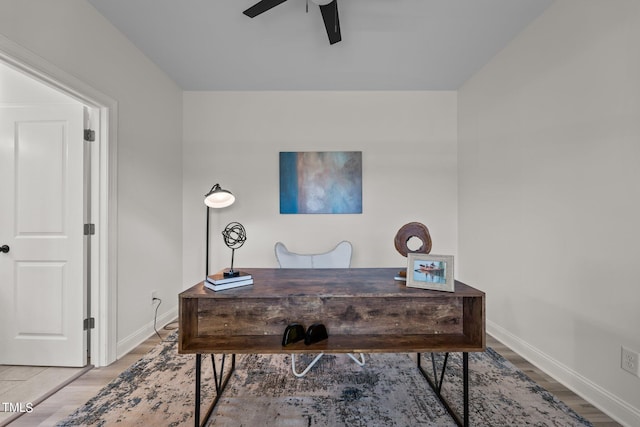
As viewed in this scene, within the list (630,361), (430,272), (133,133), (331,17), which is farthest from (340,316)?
(133,133)

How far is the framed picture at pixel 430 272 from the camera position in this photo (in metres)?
1.46

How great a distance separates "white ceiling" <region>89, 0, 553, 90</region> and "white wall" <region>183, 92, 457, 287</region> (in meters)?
0.21

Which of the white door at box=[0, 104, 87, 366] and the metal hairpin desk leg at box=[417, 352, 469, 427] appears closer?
the metal hairpin desk leg at box=[417, 352, 469, 427]

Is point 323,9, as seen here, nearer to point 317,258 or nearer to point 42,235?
point 317,258

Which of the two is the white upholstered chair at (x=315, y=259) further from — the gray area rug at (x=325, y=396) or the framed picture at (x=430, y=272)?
the framed picture at (x=430, y=272)

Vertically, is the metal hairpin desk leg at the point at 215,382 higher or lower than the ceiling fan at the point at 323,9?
lower

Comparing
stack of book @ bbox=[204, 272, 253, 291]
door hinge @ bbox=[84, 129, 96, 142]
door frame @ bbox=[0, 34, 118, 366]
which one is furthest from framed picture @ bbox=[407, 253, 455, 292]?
door hinge @ bbox=[84, 129, 96, 142]

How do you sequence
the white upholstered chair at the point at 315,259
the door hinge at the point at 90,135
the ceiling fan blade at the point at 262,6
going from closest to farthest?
the ceiling fan blade at the point at 262,6 < the door hinge at the point at 90,135 < the white upholstered chair at the point at 315,259

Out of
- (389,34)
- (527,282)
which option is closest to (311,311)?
(527,282)

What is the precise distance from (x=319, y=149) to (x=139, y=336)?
8.53 feet

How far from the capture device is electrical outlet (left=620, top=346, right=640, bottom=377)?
59.1 inches

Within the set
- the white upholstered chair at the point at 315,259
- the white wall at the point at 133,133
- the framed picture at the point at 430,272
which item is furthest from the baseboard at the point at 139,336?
the framed picture at the point at 430,272

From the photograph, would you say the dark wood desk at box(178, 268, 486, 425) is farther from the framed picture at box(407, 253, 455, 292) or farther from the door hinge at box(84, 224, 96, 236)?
the door hinge at box(84, 224, 96, 236)

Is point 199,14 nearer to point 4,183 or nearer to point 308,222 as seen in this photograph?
point 4,183
